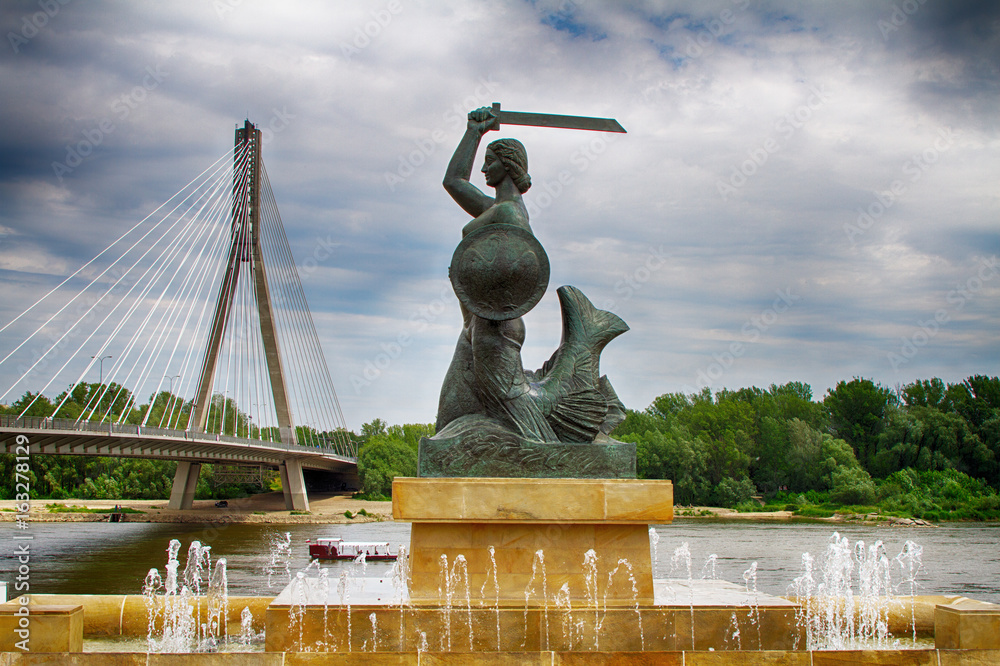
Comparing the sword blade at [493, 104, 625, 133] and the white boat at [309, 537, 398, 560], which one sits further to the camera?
the white boat at [309, 537, 398, 560]

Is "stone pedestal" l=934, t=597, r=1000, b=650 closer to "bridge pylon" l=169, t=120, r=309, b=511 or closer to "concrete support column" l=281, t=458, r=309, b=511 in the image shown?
"bridge pylon" l=169, t=120, r=309, b=511

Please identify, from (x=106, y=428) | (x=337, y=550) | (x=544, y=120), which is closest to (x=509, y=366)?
(x=544, y=120)

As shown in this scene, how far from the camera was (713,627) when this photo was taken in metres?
5.36

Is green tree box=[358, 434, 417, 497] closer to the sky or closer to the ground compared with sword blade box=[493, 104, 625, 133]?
closer to the ground

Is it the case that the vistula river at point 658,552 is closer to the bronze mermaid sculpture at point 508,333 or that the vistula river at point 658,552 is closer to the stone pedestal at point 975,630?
the bronze mermaid sculpture at point 508,333

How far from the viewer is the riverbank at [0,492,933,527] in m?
37.6

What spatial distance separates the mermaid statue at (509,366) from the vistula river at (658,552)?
7.24 meters

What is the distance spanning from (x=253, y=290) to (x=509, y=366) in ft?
96.5

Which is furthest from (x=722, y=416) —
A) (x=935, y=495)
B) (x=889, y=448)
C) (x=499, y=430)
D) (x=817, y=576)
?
(x=499, y=430)

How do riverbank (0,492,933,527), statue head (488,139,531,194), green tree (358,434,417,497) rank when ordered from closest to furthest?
statue head (488,139,531,194)
riverbank (0,492,933,527)
green tree (358,434,417,497)

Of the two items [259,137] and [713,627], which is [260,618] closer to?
[713,627]

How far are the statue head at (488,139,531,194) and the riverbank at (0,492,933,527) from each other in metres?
33.3

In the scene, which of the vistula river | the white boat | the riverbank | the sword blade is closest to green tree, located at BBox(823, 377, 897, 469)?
the riverbank

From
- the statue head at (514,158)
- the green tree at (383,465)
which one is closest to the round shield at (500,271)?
the statue head at (514,158)
